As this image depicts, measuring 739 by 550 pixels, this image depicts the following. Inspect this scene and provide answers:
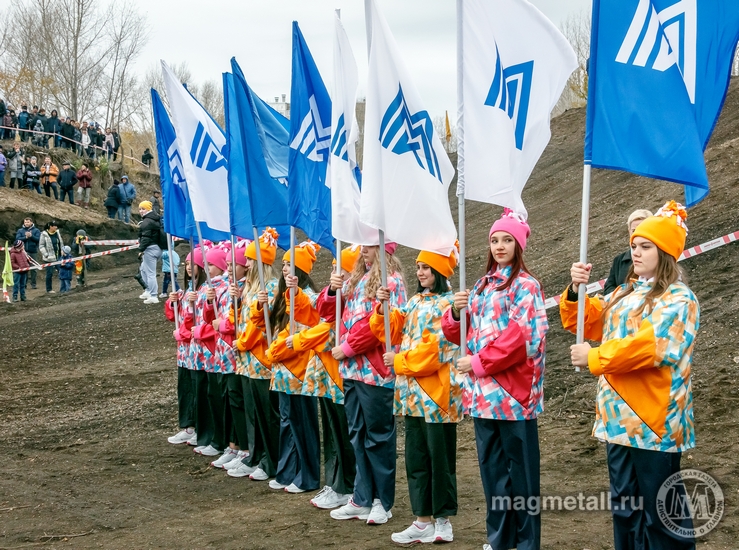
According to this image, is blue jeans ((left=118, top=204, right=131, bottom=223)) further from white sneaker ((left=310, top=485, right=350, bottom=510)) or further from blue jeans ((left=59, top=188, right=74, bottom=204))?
white sneaker ((left=310, top=485, right=350, bottom=510))

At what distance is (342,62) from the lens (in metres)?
7.19

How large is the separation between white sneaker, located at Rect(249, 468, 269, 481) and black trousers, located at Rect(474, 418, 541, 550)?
10.8 feet

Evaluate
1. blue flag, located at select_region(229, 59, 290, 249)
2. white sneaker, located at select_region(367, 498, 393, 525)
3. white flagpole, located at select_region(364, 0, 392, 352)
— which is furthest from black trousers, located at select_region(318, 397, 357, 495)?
blue flag, located at select_region(229, 59, 290, 249)

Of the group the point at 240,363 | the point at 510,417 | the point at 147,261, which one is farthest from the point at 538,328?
the point at 147,261

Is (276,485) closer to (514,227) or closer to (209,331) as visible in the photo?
(209,331)

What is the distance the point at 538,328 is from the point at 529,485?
0.95 metres

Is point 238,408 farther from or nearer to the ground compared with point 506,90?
nearer to the ground

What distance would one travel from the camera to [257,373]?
27.5 ft

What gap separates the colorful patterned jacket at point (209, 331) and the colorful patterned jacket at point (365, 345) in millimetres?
2567

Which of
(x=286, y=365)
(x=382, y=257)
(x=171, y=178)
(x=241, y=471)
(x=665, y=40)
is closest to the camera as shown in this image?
(x=665, y=40)

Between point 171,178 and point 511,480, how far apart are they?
5.99m

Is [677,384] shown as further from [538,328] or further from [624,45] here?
[624,45]

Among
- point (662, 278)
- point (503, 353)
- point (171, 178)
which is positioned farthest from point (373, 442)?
point (171, 178)

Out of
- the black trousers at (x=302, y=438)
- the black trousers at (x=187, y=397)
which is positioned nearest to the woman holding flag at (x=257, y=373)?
the black trousers at (x=302, y=438)
